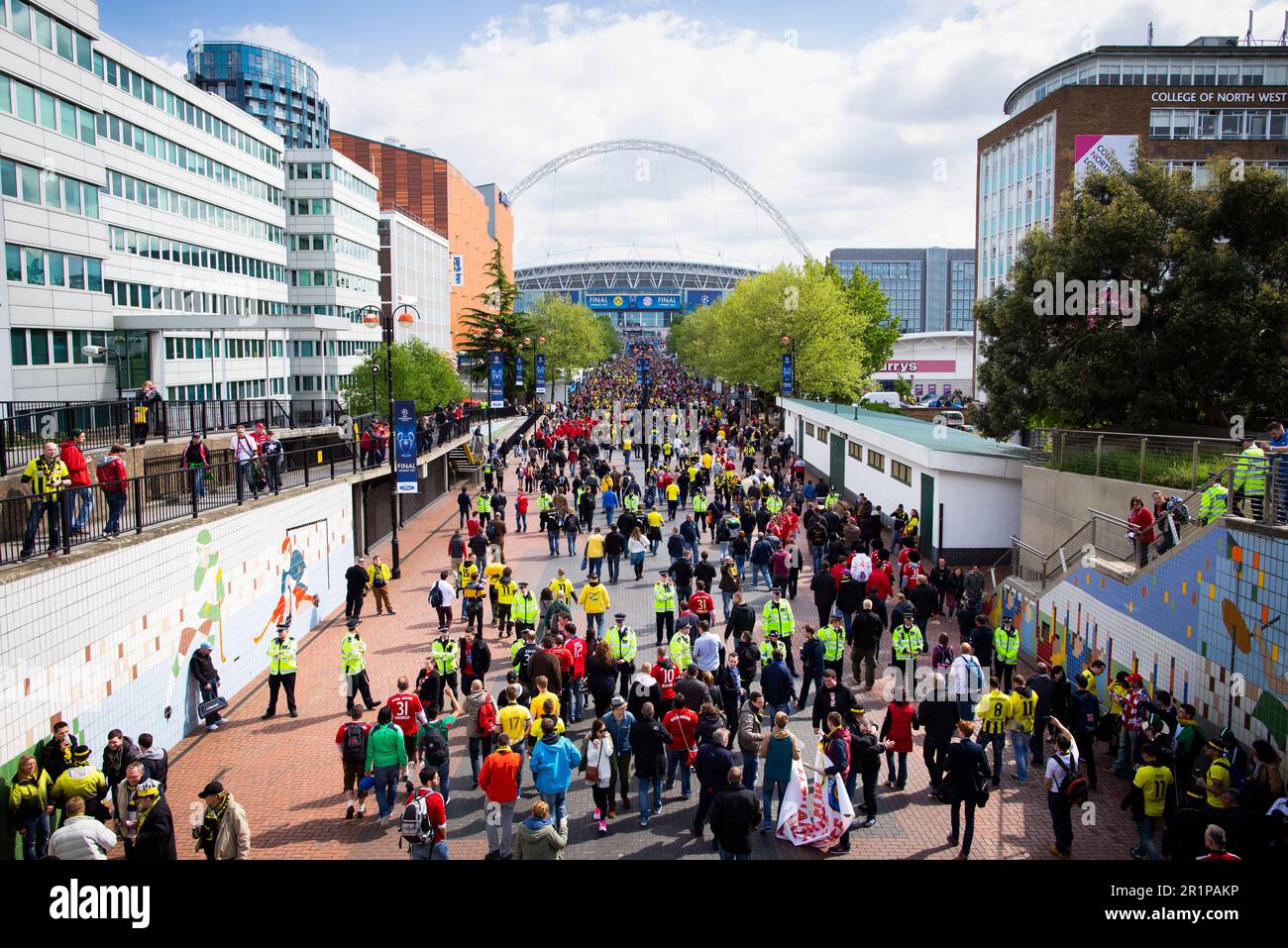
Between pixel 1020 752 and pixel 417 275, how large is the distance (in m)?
77.8

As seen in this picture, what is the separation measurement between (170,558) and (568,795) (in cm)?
671

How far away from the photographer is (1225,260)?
20.0 meters

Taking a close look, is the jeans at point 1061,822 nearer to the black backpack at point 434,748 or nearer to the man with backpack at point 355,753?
the black backpack at point 434,748

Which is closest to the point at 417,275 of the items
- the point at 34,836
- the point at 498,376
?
the point at 498,376

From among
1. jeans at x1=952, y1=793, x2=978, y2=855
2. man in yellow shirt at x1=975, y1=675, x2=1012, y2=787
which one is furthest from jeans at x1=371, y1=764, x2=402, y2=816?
man in yellow shirt at x1=975, y1=675, x2=1012, y2=787

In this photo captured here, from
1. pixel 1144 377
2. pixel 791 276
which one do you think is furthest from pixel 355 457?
pixel 791 276

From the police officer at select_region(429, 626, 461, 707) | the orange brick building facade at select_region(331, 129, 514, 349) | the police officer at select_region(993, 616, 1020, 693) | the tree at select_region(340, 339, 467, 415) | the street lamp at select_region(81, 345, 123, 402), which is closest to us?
the police officer at select_region(429, 626, 461, 707)

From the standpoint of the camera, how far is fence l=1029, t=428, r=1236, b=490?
16.2m

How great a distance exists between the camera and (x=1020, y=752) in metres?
11.7

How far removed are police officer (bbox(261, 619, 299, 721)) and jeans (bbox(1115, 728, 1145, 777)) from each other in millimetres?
11131

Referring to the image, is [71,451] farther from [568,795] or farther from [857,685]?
[857,685]

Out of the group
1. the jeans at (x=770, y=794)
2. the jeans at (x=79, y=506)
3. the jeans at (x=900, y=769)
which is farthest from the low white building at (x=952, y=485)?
the jeans at (x=79, y=506)

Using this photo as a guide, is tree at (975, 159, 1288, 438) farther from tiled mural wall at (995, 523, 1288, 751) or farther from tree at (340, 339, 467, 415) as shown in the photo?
tree at (340, 339, 467, 415)

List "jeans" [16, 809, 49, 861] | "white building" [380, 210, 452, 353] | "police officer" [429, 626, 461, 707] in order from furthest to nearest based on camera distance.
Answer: "white building" [380, 210, 452, 353]
"police officer" [429, 626, 461, 707]
"jeans" [16, 809, 49, 861]
